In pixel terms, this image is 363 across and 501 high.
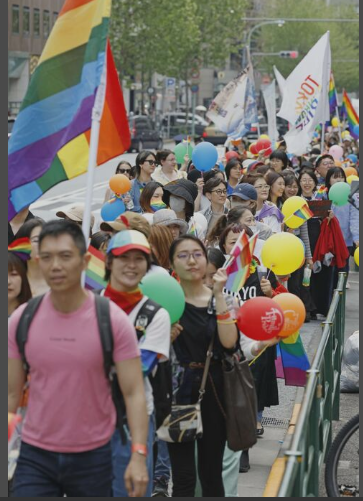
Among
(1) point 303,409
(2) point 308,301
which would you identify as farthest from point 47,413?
(2) point 308,301

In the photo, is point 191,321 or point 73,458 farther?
point 191,321

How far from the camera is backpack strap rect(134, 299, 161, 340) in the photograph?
5.45 m

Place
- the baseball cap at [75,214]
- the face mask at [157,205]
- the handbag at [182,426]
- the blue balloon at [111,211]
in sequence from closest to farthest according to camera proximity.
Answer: the handbag at [182,426] → the baseball cap at [75,214] → the face mask at [157,205] → the blue balloon at [111,211]

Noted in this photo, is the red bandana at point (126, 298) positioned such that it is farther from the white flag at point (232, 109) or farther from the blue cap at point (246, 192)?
the white flag at point (232, 109)

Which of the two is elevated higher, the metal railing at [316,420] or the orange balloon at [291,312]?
the orange balloon at [291,312]

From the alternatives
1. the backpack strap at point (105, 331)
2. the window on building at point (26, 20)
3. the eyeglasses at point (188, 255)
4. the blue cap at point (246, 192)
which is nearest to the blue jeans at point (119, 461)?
the backpack strap at point (105, 331)

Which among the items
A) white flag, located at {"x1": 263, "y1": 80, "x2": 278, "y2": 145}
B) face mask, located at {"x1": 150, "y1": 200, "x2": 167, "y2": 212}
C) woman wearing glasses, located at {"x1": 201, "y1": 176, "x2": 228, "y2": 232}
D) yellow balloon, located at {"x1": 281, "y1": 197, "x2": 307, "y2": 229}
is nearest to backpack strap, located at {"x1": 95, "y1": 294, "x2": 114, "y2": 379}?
face mask, located at {"x1": 150, "y1": 200, "x2": 167, "y2": 212}

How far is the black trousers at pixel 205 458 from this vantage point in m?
6.14

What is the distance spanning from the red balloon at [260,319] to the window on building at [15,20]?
2419 inches

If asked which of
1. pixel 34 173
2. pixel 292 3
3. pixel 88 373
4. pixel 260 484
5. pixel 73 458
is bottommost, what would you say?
pixel 260 484

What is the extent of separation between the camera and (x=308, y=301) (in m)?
13.3

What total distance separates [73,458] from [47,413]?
21 centimetres

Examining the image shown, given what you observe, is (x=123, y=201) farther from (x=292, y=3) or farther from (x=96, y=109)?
(x=292, y=3)

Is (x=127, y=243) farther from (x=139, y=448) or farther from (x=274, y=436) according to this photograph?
(x=274, y=436)
